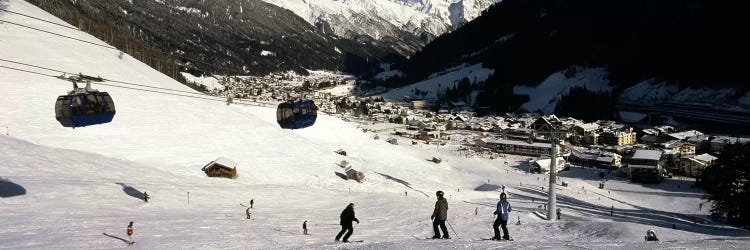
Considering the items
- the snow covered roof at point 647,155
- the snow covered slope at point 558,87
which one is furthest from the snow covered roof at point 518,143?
the snow covered slope at point 558,87

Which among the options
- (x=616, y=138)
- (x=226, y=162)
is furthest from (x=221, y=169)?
(x=616, y=138)

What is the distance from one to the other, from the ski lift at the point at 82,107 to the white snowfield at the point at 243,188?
436 cm

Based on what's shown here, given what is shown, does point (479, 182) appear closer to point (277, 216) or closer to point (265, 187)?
point (265, 187)

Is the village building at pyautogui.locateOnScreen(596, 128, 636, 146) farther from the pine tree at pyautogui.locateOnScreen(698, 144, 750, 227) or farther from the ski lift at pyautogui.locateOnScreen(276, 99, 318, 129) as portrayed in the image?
the ski lift at pyautogui.locateOnScreen(276, 99, 318, 129)

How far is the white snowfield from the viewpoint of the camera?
2166cm

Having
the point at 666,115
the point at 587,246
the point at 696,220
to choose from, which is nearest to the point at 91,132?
the point at 587,246

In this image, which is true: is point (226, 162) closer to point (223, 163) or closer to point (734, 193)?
point (223, 163)

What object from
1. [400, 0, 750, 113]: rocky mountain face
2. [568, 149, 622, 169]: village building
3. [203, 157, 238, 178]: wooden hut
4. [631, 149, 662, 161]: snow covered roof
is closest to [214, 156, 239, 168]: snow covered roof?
[203, 157, 238, 178]: wooden hut

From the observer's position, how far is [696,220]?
136 ft

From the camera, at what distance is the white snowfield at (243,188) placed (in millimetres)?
21656

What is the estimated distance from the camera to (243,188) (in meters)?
41.0

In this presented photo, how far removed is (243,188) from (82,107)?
1676 cm

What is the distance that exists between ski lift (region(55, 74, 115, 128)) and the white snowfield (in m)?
4.36

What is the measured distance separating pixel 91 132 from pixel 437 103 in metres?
151
